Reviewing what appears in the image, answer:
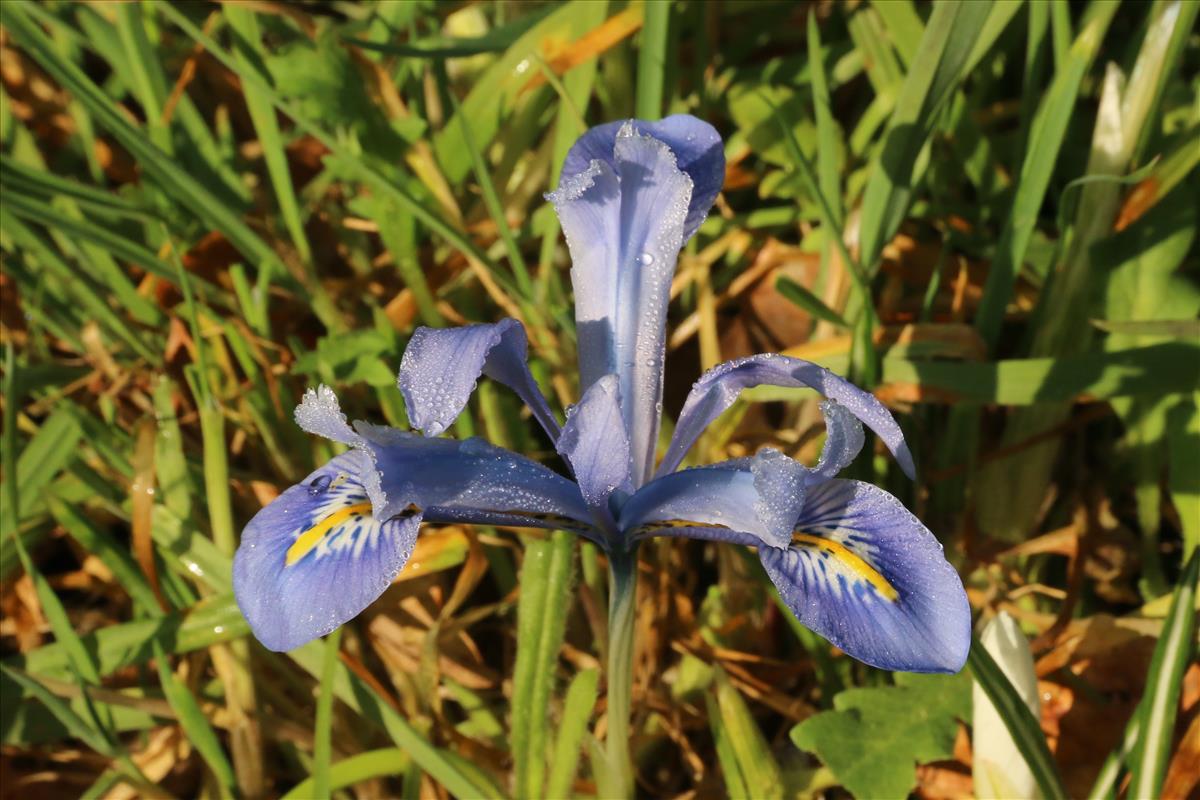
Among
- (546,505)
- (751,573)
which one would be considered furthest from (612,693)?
(751,573)

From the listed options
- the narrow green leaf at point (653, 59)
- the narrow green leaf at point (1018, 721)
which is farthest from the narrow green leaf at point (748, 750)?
the narrow green leaf at point (653, 59)

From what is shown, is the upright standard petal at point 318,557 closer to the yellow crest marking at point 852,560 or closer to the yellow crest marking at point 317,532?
the yellow crest marking at point 317,532

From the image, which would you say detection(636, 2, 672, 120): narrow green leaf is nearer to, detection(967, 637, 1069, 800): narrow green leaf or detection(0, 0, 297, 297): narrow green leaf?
detection(0, 0, 297, 297): narrow green leaf

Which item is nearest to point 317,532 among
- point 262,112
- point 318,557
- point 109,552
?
point 318,557

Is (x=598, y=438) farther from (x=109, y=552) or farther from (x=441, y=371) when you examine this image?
(x=109, y=552)

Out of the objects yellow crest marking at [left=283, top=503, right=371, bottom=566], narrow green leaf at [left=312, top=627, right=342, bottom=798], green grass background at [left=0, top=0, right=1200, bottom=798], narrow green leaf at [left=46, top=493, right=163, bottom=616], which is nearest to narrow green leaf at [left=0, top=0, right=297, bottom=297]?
green grass background at [left=0, top=0, right=1200, bottom=798]

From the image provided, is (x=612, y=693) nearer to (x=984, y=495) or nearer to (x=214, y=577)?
(x=214, y=577)
